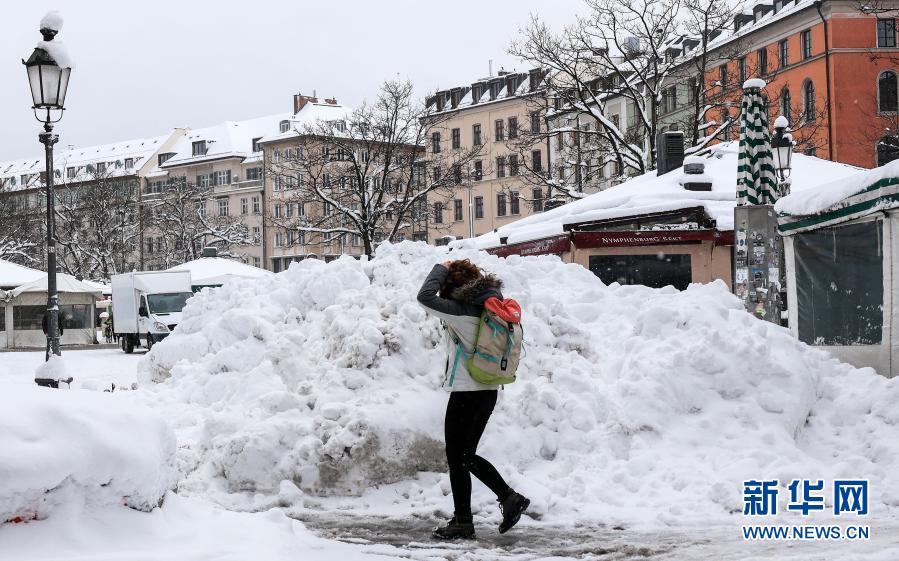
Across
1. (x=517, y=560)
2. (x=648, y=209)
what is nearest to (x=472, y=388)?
(x=517, y=560)

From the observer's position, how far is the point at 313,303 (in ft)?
35.0

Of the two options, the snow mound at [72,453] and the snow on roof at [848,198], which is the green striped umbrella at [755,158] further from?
the snow mound at [72,453]

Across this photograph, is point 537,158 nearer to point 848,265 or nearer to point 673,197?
point 673,197

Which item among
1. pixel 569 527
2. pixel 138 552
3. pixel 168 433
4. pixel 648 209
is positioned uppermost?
pixel 648 209

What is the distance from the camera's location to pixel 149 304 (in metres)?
32.2

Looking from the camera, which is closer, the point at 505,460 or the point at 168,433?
the point at 168,433

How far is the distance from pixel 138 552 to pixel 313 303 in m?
6.06

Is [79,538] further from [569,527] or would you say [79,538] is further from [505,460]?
[505,460]

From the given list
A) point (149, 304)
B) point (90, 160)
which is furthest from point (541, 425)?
point (90, 160)

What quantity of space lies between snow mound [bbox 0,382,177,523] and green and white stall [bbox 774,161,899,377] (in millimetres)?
7804

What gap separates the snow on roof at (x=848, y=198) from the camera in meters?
9.93

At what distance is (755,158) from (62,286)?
34463mm

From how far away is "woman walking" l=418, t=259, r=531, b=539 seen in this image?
627 centimetres

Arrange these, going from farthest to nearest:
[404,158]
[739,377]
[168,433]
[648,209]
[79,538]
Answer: [404,158]
[648,209]
[739,377]
[168,433]
[79,538]
